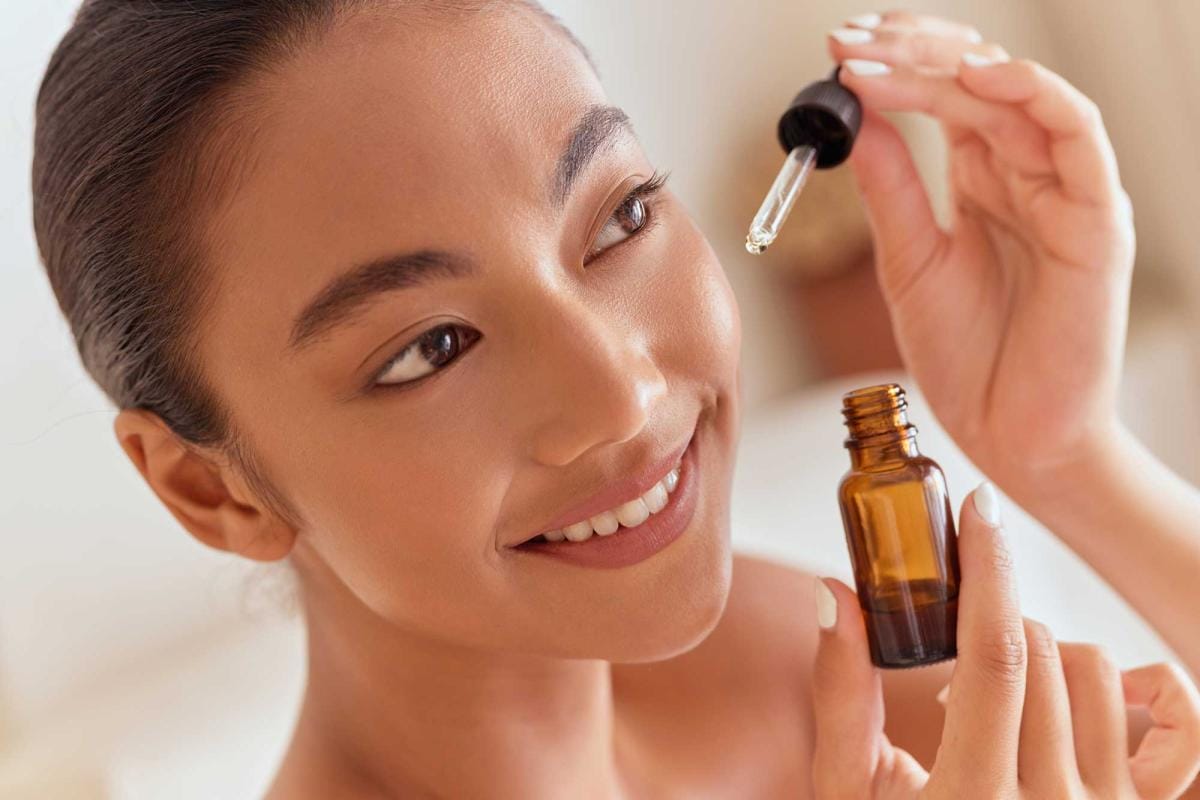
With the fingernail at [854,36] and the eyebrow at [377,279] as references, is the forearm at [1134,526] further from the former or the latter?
the eyebrow at [377,279]

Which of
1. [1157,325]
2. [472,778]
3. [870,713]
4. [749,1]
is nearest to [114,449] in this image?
[472,778]

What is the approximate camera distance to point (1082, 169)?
1.00 meters

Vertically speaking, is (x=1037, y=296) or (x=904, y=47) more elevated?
(x=904, y=47)

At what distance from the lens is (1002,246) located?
1117 millimetres

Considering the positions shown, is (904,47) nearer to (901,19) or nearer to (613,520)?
(901,19)

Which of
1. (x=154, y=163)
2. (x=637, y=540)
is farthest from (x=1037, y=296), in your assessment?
(x=154, y=163)

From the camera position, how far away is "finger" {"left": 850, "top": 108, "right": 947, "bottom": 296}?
109 centimetres

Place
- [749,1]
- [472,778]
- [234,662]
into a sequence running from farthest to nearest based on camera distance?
[749,1]
[234,662]
[472,778]

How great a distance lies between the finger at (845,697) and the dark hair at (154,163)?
13.5 inches

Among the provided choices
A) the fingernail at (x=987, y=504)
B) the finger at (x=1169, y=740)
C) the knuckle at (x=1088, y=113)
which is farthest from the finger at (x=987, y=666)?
the knuckle at (x=1088, y=113)

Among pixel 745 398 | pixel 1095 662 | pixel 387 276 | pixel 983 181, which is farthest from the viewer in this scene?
pixel 745 398

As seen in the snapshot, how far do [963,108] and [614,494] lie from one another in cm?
47

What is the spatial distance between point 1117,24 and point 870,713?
1.64m

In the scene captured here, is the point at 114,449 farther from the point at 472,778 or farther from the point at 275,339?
the point at 275,339
